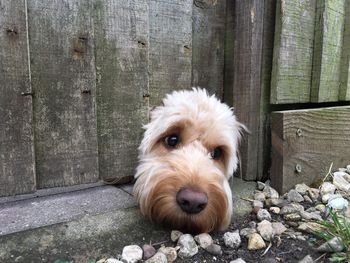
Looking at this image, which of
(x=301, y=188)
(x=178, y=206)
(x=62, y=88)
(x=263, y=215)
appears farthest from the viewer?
(x=301, y=188)

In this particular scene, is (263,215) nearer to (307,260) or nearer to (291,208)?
(291,208)

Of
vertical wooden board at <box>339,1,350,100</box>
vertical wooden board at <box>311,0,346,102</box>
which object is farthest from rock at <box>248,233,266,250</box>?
vertical wooden board at <box>339,1,350,100</box>

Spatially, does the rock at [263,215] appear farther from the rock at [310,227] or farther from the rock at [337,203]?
the rock at [337,203]

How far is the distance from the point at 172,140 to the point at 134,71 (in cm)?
59

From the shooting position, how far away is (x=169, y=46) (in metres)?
2.75

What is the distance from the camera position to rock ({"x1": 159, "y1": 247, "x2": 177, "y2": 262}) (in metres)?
1.85

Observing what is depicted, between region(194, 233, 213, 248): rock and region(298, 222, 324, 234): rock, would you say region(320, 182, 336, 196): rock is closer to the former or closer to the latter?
region(298, 222, 324, 234): rock

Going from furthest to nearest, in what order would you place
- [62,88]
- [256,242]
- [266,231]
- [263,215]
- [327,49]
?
[327,49], [263,215], [62,88], [266,231], [256,242]

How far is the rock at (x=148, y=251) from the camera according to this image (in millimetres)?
1862

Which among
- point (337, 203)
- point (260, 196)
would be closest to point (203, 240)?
point (260, 196)

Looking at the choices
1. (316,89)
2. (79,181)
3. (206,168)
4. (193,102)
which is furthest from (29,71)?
(316,89)

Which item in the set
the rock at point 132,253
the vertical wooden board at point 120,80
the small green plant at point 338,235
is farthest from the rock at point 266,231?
the vertical wooden board at point 120,80

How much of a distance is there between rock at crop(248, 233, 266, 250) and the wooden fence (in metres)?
0.84

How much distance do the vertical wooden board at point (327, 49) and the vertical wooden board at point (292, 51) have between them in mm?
56
